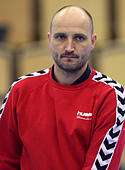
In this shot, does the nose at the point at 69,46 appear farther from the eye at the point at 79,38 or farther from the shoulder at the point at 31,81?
the shoulder at the point at 31,81

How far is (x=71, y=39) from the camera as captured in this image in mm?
1443

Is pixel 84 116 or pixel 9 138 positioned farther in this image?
pixel 9 138

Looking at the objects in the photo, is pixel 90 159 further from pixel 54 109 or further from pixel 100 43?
pixel 100 43

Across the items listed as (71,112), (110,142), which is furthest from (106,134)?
(71,112)

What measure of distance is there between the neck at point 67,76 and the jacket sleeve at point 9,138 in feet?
0.74

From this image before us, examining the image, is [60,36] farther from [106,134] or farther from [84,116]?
[106,134]

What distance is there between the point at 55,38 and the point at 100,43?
2.80 metres

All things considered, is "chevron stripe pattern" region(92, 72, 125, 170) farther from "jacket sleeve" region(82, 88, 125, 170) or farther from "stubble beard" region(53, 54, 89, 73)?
"stubble beard" region(53, 54, 89, 73)

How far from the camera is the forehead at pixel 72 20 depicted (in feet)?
4.70

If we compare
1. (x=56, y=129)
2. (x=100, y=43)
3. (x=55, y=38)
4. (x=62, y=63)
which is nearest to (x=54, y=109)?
(x=56, y=129)

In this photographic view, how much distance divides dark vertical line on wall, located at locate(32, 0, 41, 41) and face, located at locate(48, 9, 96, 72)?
3.25 m

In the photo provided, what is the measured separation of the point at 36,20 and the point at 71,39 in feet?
10.9

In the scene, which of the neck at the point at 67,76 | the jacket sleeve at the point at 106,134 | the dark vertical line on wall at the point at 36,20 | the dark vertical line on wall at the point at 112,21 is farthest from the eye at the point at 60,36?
the dark vertical line on wall at the point at 36,20

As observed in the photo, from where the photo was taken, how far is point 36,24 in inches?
185
